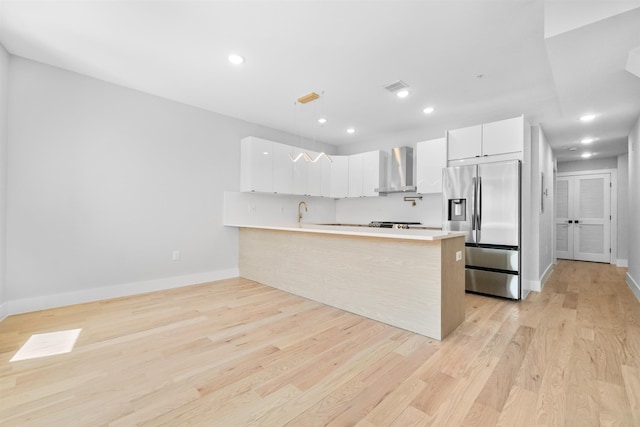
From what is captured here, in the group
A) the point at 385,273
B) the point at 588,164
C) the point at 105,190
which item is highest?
the point at 588,164

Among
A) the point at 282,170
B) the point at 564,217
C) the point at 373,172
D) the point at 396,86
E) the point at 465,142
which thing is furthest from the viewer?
the point at 564,217

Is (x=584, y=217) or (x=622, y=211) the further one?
(x=584, y=217)

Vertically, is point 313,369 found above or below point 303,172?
below

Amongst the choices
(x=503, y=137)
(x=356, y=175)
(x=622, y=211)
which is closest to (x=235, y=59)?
(x=356, y=175)

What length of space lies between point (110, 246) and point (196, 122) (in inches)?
80.0

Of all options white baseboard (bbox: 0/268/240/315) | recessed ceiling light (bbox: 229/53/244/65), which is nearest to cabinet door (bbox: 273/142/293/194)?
white baseboard (bbox: 0/268/240/315)

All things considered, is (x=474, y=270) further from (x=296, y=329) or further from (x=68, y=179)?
(x=68, y=179)

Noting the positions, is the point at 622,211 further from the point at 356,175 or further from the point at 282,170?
the point at 282,170

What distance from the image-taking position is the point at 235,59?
9.35ft

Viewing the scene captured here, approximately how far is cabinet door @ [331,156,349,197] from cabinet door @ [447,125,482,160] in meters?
2.09

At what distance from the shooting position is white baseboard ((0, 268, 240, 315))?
9.63ft

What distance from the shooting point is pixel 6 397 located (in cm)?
163

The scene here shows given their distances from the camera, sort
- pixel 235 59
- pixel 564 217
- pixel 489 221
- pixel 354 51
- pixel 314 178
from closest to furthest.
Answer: pixel 354 51, pixel 235 59, pixel 489 221, pixel 314 178, pixel 564 217

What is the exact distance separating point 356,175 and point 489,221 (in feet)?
8.59
